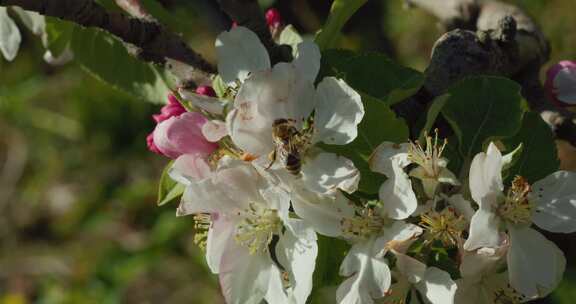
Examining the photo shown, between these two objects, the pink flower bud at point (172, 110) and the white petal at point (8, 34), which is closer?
the pink flower bud at point (172, 110)

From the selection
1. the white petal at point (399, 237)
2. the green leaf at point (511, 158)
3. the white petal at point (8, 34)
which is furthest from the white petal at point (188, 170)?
the white petal at point (8, 34)

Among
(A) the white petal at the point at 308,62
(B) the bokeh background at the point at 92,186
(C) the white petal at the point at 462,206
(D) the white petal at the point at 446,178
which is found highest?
(A) the white petal at the point at 308,62

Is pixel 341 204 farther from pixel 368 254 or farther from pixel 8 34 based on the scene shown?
pixel 8 34

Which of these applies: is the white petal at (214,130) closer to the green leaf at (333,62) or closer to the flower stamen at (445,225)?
the green leaf at (333,62)

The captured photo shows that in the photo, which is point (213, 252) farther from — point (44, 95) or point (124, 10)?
point (44, 95)

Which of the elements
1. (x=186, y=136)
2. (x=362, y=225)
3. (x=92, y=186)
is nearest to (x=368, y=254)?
(x=362, y=225)

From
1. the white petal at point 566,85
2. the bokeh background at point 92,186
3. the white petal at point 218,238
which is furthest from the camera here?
the bokeh background at point 92,186

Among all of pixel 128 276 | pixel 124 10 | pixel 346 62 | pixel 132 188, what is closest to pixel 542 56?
pixel 346 62
